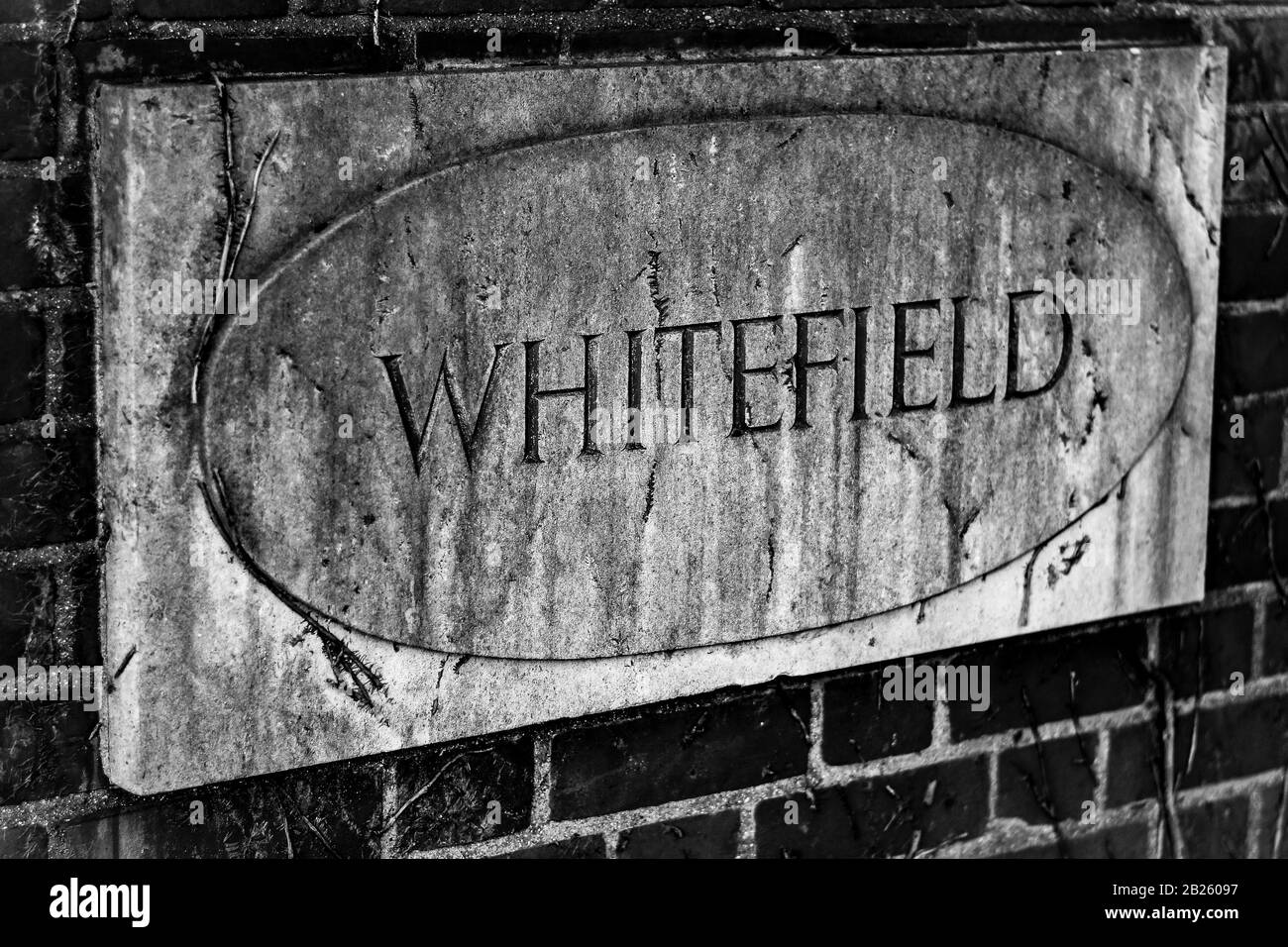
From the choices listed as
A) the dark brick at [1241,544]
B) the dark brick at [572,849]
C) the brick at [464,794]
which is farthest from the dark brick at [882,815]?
the dark brick at [1241,544]

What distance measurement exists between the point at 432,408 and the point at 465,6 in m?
0.37

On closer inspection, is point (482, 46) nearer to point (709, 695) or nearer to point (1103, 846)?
point (709, 695)

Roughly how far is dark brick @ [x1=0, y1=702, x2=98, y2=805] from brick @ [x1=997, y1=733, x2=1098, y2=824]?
1058mm

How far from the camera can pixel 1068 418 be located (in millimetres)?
1751

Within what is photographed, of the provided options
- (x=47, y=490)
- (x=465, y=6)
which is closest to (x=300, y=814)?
(x=47, y=490)

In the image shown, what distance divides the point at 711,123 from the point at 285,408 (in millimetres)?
486

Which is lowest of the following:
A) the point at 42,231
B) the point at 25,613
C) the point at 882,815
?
the point at 882,815

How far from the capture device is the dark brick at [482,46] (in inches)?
56.0

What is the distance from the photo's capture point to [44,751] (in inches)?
53.4

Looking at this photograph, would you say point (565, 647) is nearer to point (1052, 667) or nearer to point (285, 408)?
point (285, 408)

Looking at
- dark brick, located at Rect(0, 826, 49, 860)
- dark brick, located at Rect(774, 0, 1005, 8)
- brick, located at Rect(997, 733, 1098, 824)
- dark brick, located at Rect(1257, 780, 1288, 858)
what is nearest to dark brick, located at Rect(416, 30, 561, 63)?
dark brick, located at Rect(774, 0, 1005, 8)

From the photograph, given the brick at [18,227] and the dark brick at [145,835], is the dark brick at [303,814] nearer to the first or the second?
the dark brick at [145,835]
